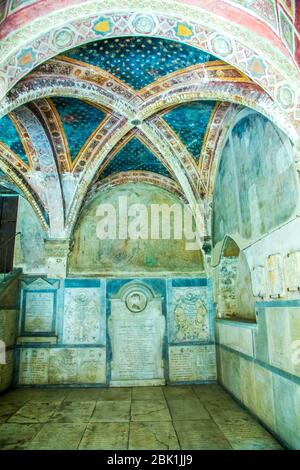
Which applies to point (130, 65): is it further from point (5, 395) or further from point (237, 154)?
point (5, 395)

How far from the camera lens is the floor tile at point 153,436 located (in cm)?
409

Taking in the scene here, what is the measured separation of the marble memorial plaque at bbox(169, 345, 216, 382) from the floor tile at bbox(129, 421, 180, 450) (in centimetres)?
250

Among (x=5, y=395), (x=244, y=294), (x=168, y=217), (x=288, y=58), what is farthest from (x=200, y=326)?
(x=288, y=58)

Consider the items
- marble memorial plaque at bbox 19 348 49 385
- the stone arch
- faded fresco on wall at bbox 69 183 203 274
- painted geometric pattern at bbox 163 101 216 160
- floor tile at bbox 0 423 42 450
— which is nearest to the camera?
the stone arch

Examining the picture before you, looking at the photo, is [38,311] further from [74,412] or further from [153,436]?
[153,436]

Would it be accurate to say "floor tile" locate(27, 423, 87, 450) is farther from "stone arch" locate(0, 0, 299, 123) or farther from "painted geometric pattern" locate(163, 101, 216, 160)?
"painted geometric pattern" locate(163, 101, 216, 160)

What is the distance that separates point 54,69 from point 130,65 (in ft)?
3.80

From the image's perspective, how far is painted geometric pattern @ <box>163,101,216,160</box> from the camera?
5.95m

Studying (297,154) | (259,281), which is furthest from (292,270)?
(297,154)

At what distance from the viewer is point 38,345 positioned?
24.0 feet

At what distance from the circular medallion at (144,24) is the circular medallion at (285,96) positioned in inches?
67.7

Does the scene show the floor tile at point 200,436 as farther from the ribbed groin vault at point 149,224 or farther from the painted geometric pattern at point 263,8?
the painted geometric pattern at point 263,8

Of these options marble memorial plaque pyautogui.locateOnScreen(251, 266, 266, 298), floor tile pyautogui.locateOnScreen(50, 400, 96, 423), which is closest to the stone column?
marble memorial plaque pyautogui.locateOnScreen(251, 266, 266, 298)
